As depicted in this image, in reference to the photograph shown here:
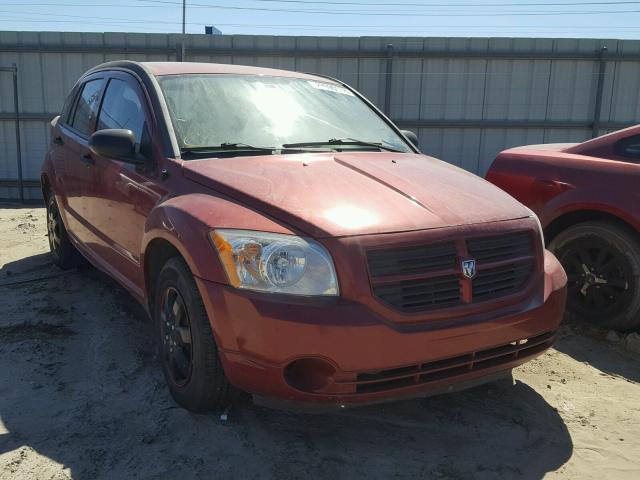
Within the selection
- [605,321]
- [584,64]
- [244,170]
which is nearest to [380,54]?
[584,64]

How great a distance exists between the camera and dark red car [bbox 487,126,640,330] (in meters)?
4.00

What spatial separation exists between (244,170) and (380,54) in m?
8.80

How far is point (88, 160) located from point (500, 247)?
2.95 metres

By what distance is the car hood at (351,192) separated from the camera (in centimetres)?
254

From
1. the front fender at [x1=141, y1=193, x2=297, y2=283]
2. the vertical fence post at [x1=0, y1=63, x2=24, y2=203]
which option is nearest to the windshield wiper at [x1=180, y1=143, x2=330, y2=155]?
the front fender at [x1=141, y1=193, x2=297, y2=283]

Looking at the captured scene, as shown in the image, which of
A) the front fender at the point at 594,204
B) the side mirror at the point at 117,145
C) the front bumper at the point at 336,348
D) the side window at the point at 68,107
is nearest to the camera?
the front bumper at the point at 336,348

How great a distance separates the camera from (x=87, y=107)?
470 centimetres

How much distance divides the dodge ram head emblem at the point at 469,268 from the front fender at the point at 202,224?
763 millimetres

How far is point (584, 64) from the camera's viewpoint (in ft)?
36.8

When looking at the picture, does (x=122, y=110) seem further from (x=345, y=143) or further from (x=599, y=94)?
(x=599, y=94)

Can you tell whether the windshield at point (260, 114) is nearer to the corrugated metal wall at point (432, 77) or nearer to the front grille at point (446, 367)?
the front grille at point (446, 367)

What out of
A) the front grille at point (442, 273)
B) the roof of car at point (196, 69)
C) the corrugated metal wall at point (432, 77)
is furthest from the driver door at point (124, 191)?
the corrugated metal wall at point (432, 77)

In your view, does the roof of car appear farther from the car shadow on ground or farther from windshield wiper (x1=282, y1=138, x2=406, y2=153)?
the car shadow on ground

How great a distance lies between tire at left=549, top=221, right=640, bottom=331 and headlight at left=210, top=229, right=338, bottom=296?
8.44ft
